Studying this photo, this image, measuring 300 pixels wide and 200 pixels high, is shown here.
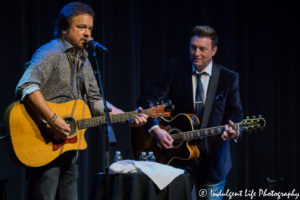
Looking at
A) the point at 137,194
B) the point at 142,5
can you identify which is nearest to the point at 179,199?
the point at 137,194

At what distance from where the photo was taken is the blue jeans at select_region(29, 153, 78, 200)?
8.72ft

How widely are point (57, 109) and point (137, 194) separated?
0.87 m

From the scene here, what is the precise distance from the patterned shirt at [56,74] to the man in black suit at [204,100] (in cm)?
83

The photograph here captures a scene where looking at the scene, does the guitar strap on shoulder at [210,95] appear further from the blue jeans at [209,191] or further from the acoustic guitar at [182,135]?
the blue jeans at [209,191]

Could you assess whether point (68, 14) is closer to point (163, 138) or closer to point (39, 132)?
point (39, 132)

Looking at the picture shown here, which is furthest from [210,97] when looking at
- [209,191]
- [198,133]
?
[209,191]

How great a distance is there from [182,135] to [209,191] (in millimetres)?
→ 566

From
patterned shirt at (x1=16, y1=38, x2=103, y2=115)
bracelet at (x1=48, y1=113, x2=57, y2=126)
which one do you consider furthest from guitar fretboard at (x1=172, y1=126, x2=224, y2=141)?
bracelet at (x1=48, y1=113, x2=57, y2=126)

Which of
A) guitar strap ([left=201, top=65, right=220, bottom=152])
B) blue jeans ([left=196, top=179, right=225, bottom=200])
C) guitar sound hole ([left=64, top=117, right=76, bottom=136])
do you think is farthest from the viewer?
guitar strap ([left=201, top=65, right=220, bottom=152])

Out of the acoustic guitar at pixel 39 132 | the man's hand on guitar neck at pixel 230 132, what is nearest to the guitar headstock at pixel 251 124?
the man's hand on guitar neck at pixel 230 132

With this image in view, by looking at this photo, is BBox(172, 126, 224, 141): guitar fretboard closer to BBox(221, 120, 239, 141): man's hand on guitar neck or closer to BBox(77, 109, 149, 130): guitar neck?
BBox(221, 120, 239, 141): man's hand on guitar neck

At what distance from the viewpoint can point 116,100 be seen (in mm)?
4762

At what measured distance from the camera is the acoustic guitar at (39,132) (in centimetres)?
267

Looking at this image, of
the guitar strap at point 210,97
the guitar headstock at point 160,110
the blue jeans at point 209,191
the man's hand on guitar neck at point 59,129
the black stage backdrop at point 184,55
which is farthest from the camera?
the black stage backdrop at point 184,55
